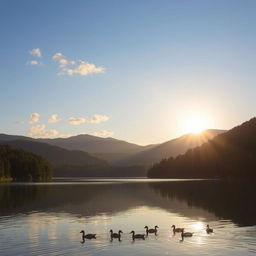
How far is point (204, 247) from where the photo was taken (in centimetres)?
4097

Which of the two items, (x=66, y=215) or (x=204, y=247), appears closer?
(x=204, y=247)

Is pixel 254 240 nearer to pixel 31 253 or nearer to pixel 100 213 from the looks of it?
pixel 31 253

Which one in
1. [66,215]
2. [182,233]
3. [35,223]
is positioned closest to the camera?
[182,233]

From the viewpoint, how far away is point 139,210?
76188 mm

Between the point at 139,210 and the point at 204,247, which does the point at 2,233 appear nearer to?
the point at 204,247

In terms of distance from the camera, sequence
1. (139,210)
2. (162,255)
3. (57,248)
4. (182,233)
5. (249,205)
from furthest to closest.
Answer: (249,205)
(139,210)
(182,233)
(57,248)
(162,255)

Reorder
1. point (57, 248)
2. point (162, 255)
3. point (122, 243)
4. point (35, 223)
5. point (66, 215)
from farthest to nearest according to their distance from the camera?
1. point (66, 215)
2. point (35, 223)
3. point (122, 243)
4. point (57, 248)
5. point (162, 255)

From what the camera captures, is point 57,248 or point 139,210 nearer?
point 57,248

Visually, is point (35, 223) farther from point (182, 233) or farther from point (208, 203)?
point (208, 203)

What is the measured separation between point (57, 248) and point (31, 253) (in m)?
2.90

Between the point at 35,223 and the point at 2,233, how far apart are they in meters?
8.98

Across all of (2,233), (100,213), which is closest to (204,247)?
(2,233)

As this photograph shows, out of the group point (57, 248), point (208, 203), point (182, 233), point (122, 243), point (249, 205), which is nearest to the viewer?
point (57, 248)

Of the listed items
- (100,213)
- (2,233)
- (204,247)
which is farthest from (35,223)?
(204,247)
